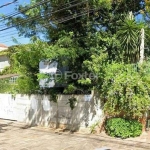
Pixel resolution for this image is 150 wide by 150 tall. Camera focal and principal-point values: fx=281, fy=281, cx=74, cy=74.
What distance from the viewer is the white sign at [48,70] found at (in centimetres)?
1302

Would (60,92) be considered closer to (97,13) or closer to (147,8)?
(97,13)

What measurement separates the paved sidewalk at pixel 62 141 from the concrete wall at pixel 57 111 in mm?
742

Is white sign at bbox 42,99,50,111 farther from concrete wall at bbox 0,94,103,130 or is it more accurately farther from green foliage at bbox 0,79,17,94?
green foliage at bbox 0,79,17,94

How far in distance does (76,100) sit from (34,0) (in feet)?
16.8

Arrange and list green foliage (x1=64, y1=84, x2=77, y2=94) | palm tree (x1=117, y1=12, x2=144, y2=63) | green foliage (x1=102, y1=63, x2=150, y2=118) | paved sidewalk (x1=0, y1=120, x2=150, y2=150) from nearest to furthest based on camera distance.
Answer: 1. paved sidewalk (x1=0, y1=120, x2=150, y2=150)
2. green foliage (x1=102, y1=63, x2=150, y2=118)
3. palm tree (x1=117, y1=12, x2=144, y2=63)
4. green foliage (x1=64, y1=84, x2=77, y2=94)

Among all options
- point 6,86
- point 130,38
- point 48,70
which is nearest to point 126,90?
point 130,38

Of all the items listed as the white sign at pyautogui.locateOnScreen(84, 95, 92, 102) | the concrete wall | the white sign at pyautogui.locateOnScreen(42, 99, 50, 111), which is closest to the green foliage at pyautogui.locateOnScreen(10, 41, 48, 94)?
the concrete wall

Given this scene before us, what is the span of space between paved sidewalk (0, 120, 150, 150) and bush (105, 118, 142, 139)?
21 cm

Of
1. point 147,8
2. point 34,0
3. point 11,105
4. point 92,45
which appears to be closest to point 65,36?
point 92,45

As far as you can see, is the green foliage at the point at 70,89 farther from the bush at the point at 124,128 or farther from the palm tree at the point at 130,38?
the palm tree at the point at 130,38

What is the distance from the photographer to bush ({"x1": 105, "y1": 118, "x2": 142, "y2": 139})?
34.8 ft

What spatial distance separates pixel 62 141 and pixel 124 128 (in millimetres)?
2434

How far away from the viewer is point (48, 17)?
44.9ft

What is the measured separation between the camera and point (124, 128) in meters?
10.7
